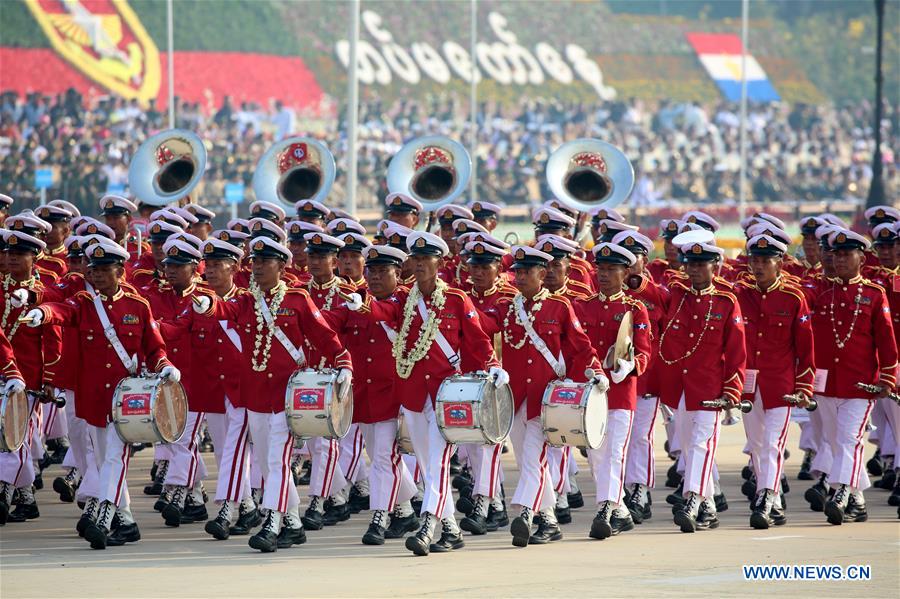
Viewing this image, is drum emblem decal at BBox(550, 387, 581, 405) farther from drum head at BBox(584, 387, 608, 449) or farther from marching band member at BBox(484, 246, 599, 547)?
marching band member at BBox(484, 246, 599, 547)

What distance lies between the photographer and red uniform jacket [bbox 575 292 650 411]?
10945 millimetres

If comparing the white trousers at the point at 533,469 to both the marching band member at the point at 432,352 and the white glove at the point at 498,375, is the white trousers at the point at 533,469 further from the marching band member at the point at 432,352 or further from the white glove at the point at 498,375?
the white glove at the point at 498,375

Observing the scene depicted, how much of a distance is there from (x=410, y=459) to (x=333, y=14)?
135ft

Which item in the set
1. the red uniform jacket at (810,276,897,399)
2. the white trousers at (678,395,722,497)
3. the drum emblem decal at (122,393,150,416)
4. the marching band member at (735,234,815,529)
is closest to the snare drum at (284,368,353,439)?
the drum emblem decal at (122,393,150,416)

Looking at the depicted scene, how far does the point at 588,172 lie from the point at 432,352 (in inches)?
286

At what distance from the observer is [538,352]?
10.8 m

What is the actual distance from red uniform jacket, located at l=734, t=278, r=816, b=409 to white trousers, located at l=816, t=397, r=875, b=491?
0.62 metres

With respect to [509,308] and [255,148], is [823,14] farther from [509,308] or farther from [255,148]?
[509,308]

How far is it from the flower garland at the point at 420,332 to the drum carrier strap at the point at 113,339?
1633 millimetres

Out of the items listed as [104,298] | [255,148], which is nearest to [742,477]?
[104,298]

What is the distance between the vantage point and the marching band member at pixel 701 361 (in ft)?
37.0

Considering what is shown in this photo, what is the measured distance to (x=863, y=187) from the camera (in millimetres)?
42469

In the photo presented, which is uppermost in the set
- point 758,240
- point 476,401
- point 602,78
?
point 602,78

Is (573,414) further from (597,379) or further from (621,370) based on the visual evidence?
(621,370)
